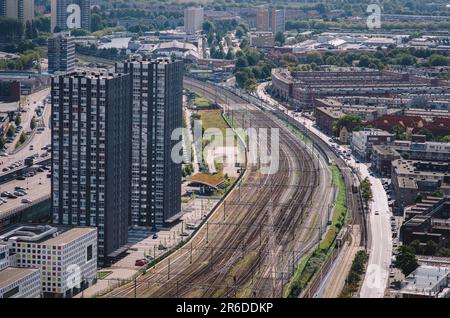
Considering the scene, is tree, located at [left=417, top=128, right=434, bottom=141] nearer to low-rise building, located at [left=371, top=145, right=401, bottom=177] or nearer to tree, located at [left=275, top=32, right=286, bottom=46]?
low-rise building, located at [left=371, top=145, right=401, bottom=177]

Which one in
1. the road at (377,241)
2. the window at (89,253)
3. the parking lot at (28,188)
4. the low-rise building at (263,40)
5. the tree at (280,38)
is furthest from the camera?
the tree at (280,38)

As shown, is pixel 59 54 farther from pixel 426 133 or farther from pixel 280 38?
pixel 426 133

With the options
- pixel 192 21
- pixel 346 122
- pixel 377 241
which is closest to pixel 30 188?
pixel 377 241

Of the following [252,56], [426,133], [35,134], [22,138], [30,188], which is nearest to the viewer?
[30,188]

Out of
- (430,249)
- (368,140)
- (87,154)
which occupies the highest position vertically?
(87,154)

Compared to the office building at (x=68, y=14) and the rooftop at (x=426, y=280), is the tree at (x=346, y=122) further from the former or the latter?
the office building at (x=68, y=14)

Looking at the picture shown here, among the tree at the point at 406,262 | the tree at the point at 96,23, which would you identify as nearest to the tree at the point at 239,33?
the tree at the point at 96,23
